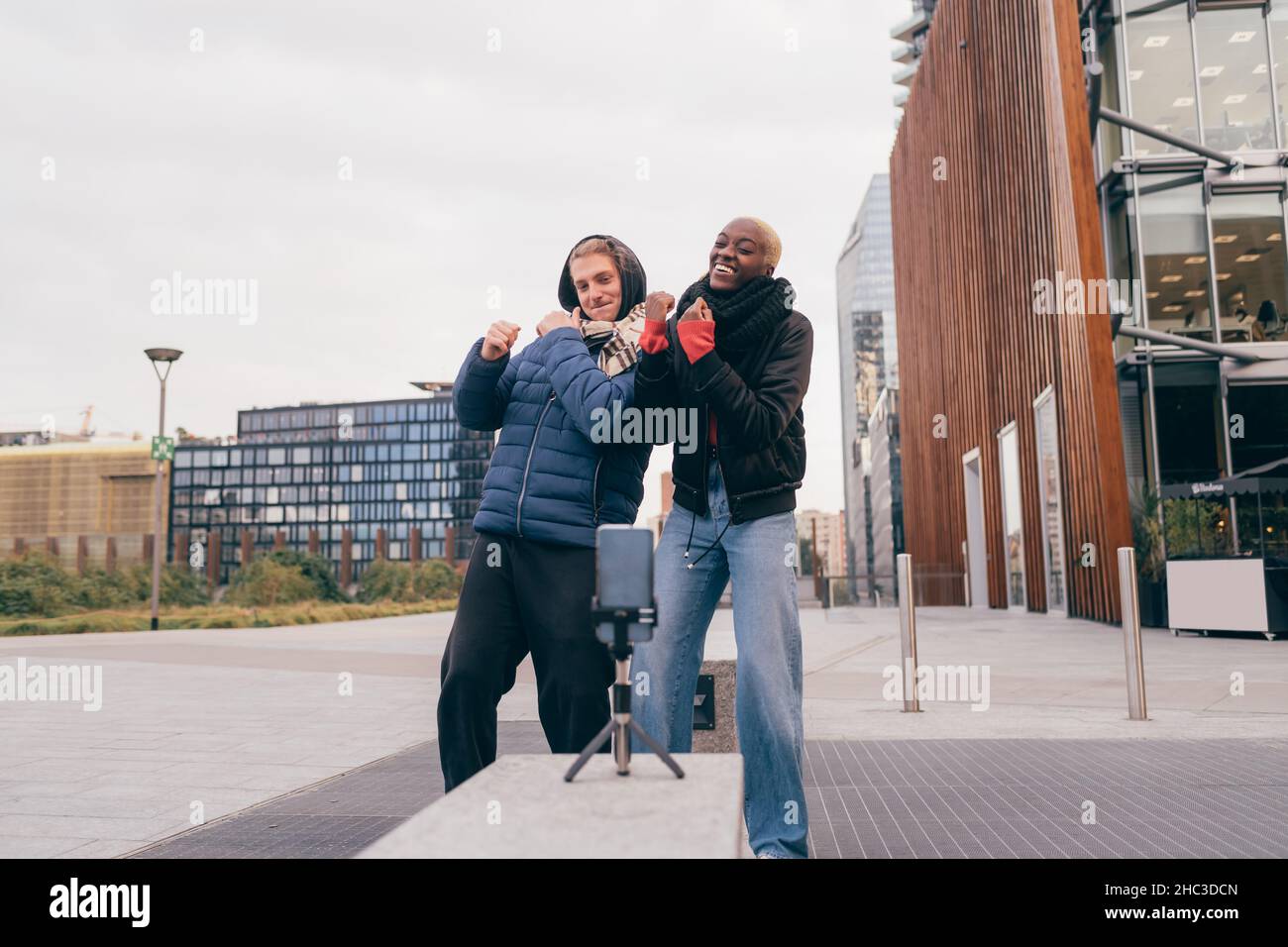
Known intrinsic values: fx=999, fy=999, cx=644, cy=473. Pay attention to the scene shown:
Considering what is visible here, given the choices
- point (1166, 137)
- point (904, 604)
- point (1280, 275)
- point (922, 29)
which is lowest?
point (904, 604)

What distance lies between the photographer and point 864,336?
140 metres

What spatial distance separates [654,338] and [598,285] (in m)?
0.48

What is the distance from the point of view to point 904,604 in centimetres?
723

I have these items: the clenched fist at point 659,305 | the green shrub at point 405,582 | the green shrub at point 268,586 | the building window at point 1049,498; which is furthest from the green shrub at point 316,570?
the clenched fist at point 659,305

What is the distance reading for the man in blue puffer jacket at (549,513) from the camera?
286 cm

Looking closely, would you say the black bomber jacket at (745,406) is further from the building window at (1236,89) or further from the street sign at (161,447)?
the street sign at (161,447)

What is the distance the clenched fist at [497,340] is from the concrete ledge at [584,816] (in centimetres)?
126

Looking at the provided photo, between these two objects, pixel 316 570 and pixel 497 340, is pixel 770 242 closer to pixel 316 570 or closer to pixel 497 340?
pixel 497 340

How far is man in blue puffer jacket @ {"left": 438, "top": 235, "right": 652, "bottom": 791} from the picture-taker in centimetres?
286

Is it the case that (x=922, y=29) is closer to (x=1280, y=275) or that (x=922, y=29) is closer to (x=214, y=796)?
(x=1280, y=275)

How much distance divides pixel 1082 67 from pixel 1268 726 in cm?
1548

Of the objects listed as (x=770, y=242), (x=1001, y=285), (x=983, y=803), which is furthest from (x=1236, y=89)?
(x=770, y=242)
